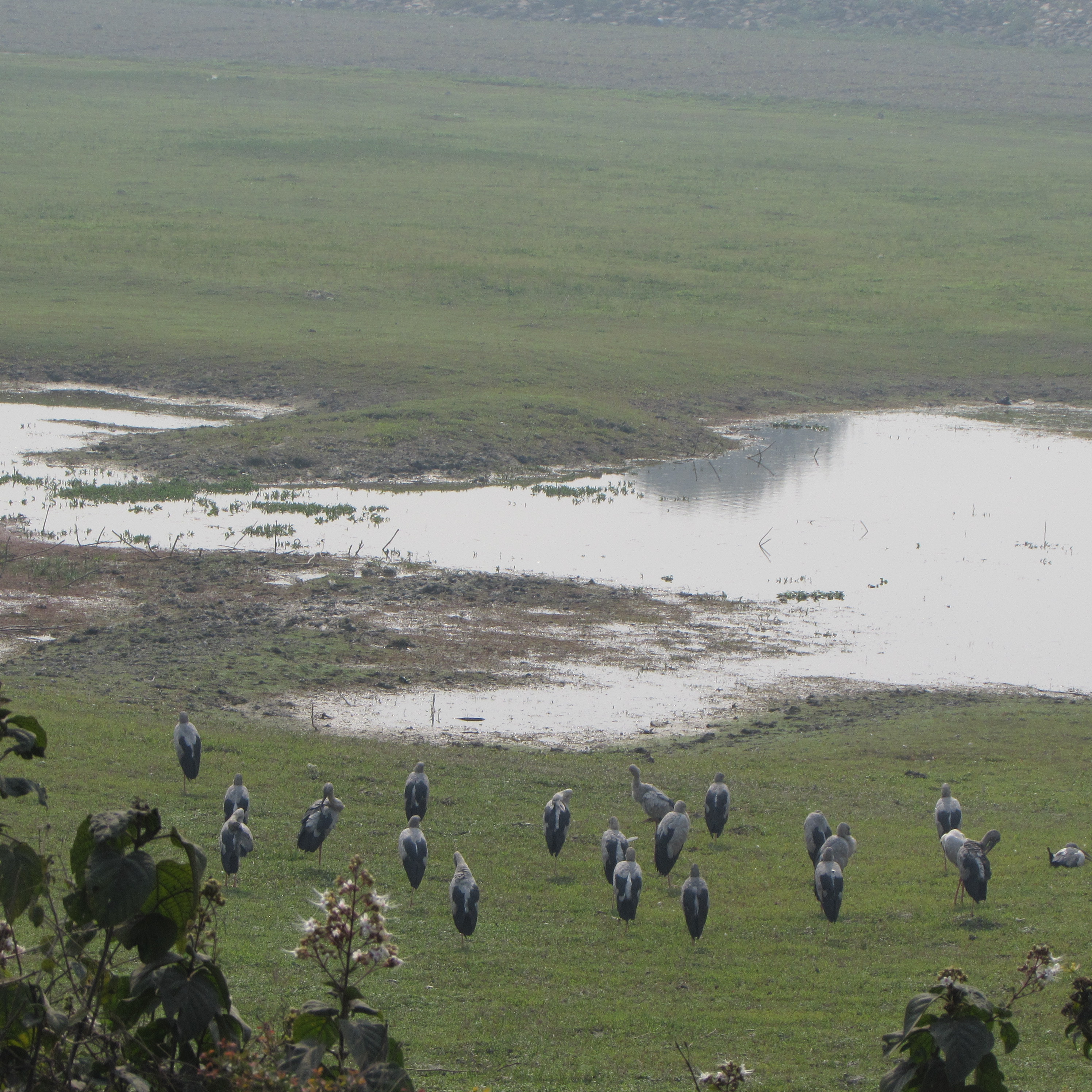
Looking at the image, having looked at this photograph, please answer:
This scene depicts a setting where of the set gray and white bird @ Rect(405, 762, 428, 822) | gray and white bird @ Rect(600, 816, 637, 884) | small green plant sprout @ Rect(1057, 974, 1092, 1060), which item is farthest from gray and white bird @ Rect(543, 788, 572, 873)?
small green plant sprout @ Rect(1057, 974, 1092, 1060)

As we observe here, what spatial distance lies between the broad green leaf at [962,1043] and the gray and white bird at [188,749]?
41.6 feet

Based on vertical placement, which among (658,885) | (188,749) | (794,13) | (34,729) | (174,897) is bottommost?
(658,885)

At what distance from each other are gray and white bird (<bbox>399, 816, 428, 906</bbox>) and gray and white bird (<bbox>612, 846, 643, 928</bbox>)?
1.72 meters

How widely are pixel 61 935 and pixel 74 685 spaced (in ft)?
56.8

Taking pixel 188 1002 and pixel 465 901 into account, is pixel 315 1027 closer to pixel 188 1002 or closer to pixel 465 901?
pixel 188 1002

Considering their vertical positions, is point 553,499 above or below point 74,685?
above

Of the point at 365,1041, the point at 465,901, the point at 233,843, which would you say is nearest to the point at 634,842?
the point at 465,901

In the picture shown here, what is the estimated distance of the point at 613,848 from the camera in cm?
Answer: 1407

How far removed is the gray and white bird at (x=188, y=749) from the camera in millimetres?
16016

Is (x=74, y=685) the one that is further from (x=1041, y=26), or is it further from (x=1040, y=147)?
(x=1041, y=26)

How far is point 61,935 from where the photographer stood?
4.06 metres

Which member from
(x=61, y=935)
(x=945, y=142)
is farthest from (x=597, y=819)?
(x=945, y=142)

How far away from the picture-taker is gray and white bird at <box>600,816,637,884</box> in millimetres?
13953

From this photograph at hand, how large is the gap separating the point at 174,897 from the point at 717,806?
12020 millimetres
